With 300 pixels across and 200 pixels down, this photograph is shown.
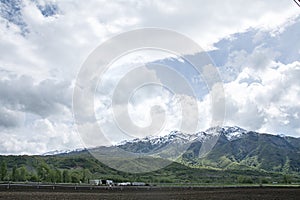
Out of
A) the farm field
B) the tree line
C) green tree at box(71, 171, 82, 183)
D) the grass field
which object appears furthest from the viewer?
green tree at box(71, 171, 82, 183)

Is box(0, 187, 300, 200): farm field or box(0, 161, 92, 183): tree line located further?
box(0, 161, 92, 183): tree line

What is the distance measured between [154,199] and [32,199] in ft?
43.4

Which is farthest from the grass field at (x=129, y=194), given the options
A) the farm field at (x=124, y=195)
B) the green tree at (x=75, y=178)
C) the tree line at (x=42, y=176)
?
the green tree at (x=75, y=178)

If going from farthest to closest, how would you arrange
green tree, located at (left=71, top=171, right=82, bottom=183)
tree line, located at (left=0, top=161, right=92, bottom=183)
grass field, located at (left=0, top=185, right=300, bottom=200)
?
green tree, located at (left=71, top=171, right=82, bottom=183) → tree line, located at (left=0, top=161, right=92, bottom=183) → grass field, located at (left=0, top=185, right=300, bottom=200)

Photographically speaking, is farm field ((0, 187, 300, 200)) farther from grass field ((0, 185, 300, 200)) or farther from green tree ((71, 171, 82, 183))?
green tree ((71, 171, 82, 183))

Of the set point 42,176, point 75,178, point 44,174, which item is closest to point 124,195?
point 75,178

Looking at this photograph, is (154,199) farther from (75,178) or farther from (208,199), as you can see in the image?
(75,178)

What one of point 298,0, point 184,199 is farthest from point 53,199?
point 298,0

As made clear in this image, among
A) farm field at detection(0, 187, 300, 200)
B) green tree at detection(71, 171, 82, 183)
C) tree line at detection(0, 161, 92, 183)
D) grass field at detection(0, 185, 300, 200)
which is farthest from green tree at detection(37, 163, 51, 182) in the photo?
farm field at detection(0, 187, 300, 200)

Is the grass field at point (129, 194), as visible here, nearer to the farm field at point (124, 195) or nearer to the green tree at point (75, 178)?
the farm field at point (124, 195)

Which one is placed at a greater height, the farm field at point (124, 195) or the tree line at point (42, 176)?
the tree line at point (42, 176)

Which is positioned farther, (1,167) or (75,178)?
(75,178)

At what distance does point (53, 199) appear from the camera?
40.9m

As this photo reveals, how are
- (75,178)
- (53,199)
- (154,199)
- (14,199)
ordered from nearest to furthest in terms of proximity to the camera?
(14,199)
(53,199)
(154,199)
(75,178)
